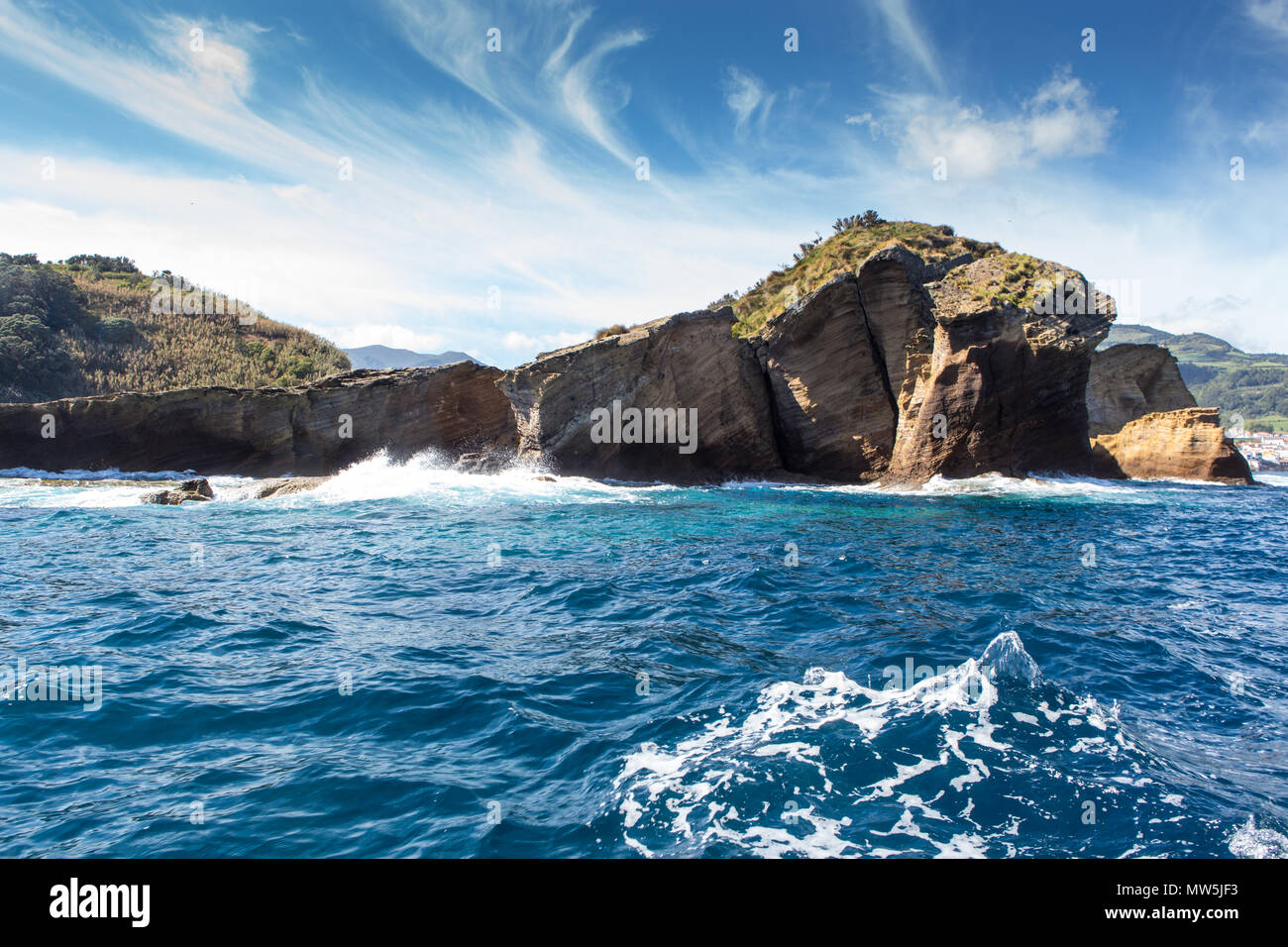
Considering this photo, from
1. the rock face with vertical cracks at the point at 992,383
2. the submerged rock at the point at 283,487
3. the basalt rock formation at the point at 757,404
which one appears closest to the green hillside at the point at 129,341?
the basalt rock formation at the point at 757,404

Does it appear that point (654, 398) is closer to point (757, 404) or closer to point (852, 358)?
point (757, 404)

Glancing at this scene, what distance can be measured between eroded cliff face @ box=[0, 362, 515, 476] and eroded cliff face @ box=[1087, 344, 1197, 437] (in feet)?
101

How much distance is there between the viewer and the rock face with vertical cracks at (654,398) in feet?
90.5

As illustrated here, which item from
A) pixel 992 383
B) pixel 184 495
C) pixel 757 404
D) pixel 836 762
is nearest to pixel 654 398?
pixel 757 404

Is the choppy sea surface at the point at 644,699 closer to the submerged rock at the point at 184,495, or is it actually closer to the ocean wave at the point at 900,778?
the ocean wave at the point at 900,778

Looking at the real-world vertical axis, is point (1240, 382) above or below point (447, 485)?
above

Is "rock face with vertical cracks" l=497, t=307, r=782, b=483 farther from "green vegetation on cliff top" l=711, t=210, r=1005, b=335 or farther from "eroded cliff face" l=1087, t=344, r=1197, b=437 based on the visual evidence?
"eroded cliff face" l=1087, t=344, r=1197, b=437

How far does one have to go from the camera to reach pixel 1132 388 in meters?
38.1

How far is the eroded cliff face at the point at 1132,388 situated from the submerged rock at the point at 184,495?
40.5m

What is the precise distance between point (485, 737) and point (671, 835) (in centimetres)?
210

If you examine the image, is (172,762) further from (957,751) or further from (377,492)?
(377,492)

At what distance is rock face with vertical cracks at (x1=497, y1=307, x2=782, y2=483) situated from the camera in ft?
90.5

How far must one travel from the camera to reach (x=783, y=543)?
15.4 metres

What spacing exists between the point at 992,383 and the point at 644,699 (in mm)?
22903
